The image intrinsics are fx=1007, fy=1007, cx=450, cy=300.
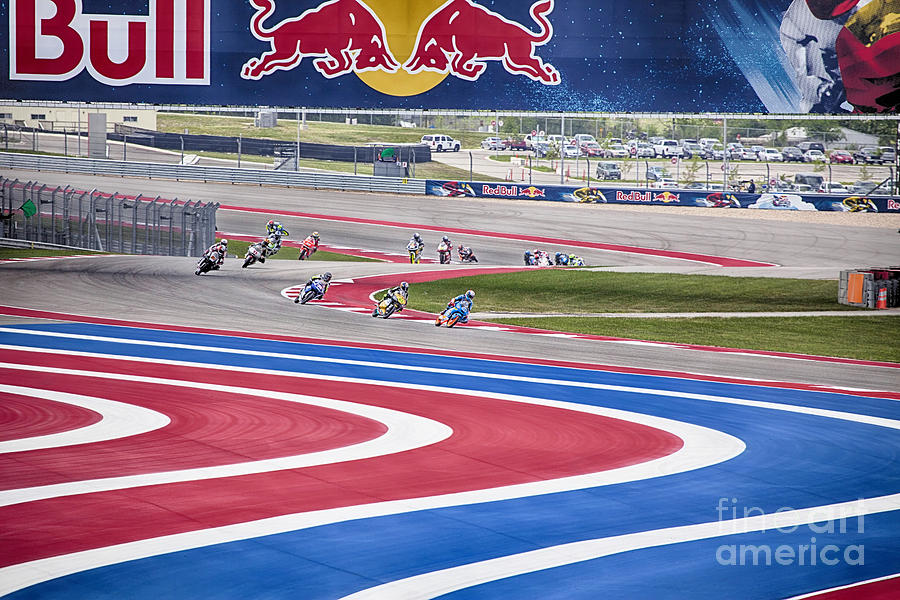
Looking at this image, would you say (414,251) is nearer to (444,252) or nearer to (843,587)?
(444,252)

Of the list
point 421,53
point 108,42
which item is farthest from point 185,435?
point 108,42

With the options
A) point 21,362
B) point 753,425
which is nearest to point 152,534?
point 753,425

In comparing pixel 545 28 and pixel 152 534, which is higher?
pixel 545 28

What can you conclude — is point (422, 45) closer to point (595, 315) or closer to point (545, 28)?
point (545, 28)

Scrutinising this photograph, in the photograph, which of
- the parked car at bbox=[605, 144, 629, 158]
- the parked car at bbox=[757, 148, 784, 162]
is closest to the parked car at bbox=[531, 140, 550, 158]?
the parked car at bbox=[605, 144, 629, 158]

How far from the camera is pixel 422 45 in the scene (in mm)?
28812

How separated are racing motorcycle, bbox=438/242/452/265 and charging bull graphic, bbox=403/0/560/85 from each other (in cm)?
682

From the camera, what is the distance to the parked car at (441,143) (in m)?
64.5

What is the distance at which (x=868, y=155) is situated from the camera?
176 feet

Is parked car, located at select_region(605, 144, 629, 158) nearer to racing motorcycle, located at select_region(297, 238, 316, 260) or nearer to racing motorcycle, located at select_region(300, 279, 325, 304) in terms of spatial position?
racing motorcycle, located at select_region(297, 238, 316, 260)

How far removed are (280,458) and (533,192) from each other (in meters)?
40.0

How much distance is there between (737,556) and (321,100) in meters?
23.7

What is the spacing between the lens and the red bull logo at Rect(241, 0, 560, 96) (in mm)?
28719

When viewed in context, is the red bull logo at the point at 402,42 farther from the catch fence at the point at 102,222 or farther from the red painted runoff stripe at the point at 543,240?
the red painted runoff stripe at the point at 543,240
